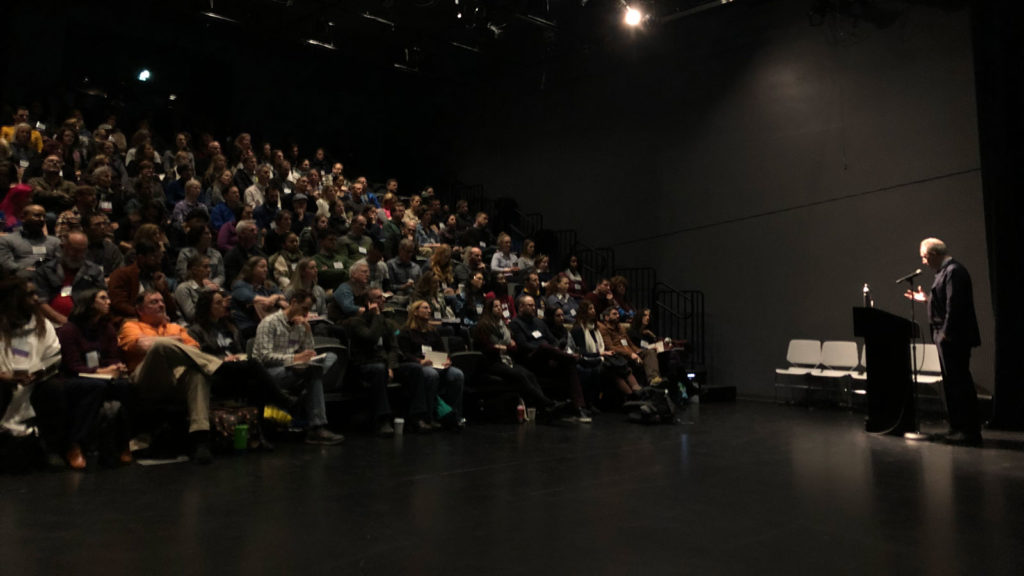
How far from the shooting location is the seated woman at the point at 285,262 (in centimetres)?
614

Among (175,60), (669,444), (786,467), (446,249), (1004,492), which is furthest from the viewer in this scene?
(175,60)

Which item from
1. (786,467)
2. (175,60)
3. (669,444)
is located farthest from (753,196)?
(175,60)

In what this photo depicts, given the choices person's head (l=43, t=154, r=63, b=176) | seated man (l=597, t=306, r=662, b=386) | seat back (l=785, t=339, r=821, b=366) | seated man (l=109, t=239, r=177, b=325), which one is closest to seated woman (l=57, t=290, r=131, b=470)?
seated man (l=109, t=239, r=177, b=325)

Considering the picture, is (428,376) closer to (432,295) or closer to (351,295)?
(351,295)

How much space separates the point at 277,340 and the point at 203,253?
1.45m

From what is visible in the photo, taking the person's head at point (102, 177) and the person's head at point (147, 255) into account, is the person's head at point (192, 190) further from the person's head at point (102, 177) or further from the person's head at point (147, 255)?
the person's head at point (147, 255)

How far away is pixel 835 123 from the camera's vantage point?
8.24 m

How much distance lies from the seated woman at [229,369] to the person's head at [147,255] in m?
0.53

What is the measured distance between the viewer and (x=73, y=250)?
457 cm

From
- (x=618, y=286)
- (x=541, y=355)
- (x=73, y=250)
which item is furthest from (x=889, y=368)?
(x=73, y=250)

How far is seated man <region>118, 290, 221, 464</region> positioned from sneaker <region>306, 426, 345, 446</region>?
80 centimetres

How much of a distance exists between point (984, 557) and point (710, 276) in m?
7.13

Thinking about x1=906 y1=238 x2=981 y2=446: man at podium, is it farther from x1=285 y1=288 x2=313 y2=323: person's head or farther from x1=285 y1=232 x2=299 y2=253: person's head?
x1=285 y1=232 x2=299 y2=253: person's head

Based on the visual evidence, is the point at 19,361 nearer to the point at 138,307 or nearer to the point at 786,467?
the point at 138,307
